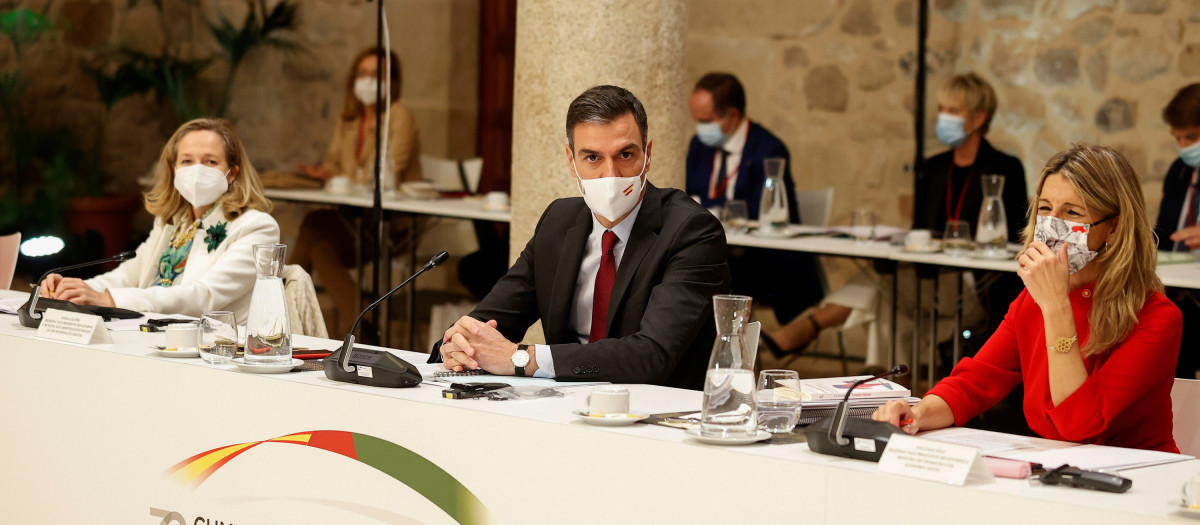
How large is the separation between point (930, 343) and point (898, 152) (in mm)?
1956

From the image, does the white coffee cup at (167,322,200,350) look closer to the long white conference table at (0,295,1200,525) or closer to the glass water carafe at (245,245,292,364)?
the long white conference table at (0,295,1200,525)

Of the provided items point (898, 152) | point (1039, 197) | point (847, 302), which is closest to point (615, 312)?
point (1039, 197)

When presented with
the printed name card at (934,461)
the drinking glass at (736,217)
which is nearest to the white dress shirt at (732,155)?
the drinking glass at (736,217)

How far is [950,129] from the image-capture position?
221 inches

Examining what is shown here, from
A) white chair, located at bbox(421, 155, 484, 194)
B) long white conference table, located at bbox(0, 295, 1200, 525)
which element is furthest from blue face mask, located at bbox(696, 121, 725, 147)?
long white conference table, located at bbox(0, 295, 1200, 525)

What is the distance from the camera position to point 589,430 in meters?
1.94

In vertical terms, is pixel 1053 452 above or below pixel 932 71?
below

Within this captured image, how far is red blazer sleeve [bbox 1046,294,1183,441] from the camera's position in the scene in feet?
7.00

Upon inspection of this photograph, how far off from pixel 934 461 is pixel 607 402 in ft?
1.81

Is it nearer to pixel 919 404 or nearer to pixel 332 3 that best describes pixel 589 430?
pixel 919 404

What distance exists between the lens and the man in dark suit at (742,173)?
18.6 ft

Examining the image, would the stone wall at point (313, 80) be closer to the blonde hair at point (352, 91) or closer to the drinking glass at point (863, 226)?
the blonde hair at point (352, 91)

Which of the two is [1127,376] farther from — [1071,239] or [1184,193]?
[1184,193]

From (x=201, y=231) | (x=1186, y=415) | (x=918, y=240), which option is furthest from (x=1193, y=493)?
(x=918, y=240)
